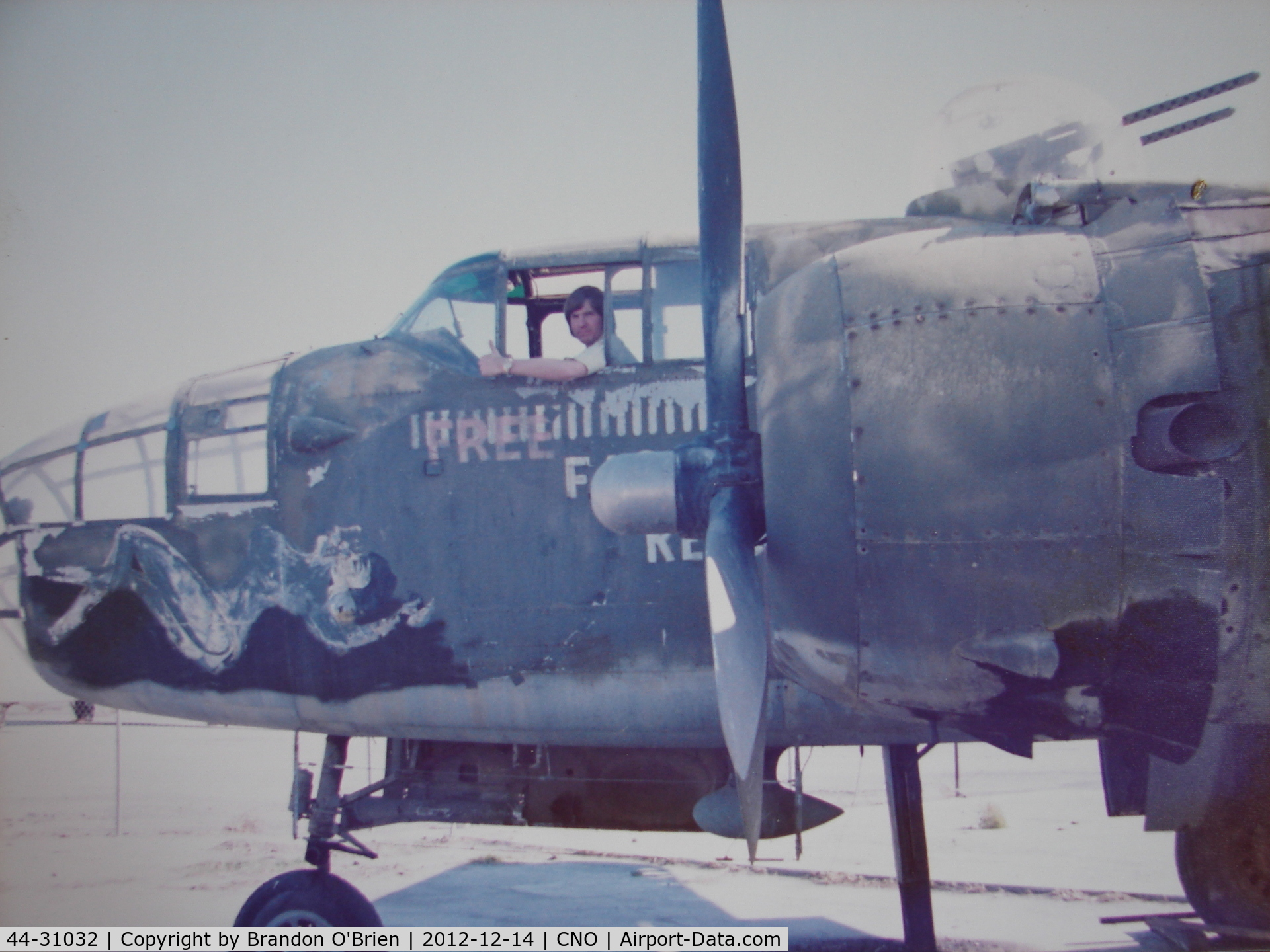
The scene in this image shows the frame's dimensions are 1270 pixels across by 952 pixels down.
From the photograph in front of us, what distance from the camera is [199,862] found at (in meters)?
9.59

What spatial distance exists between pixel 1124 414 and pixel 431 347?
3.97 metres

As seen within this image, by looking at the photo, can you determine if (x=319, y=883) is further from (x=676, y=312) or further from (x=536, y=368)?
(x=676, y=312)

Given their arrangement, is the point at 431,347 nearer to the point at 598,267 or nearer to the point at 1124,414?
the point at 598,267

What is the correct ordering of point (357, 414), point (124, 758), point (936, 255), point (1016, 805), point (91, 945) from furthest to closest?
point (124, 758), point (1016, 805), point (357, 414), point (91, 945), point (936, 255)

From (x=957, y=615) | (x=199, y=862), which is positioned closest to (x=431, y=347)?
(x=957, y=615)

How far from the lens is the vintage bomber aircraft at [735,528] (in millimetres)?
2586

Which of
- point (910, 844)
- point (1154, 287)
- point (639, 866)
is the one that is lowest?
point (639, 866)

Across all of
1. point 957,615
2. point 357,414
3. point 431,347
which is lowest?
point 957,615

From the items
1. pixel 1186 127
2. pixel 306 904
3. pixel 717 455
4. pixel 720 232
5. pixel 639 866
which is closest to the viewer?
pixel 717 455

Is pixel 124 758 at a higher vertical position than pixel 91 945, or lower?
lower

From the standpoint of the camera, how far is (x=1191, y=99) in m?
4.06

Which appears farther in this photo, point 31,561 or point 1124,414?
point 31,561
